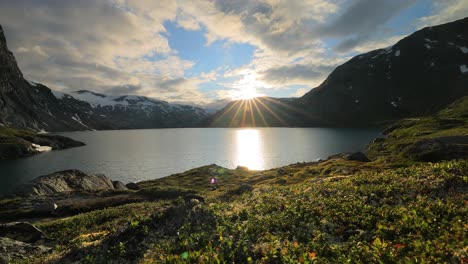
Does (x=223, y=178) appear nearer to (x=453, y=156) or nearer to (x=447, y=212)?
(x=453, y=156)

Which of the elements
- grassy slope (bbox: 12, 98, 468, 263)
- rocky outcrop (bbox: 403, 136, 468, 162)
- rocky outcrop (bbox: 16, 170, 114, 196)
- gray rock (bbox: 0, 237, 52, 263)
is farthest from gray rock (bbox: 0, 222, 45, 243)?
rocky outcrop (bbox: 403, 136, 468, 162)

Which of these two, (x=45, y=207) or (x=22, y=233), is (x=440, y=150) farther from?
(x=45, y=207)

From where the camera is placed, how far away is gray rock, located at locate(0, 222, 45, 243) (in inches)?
1066

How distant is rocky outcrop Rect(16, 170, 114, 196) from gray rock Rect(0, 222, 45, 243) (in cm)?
3400

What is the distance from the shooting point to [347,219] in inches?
678

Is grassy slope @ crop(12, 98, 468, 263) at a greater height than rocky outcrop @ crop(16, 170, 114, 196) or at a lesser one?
greater

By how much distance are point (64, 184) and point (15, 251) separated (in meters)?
49.0

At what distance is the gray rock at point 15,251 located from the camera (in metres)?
20.4

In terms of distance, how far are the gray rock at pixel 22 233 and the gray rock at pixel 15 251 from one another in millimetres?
4922

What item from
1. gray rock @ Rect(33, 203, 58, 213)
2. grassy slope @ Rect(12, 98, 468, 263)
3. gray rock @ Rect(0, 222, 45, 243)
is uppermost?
grassy slope @ Rect(12, 98, 468, 263)

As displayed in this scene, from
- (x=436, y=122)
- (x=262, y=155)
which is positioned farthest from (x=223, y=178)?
(x=436, y=122)

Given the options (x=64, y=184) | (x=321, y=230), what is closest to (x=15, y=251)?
(x=321, y=230)

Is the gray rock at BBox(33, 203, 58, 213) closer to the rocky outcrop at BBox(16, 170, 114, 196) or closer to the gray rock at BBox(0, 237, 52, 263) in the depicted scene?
the rocky outcrop at BBox(16, 170, 114, 196)

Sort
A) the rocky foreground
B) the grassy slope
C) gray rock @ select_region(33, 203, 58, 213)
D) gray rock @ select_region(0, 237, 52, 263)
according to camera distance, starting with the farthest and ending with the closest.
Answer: the rocky foreground → gray rock @ select_region(33, 203, 58, 213) → gray rock @ select_region(0, 237, 52, 263) → the grassy slope
